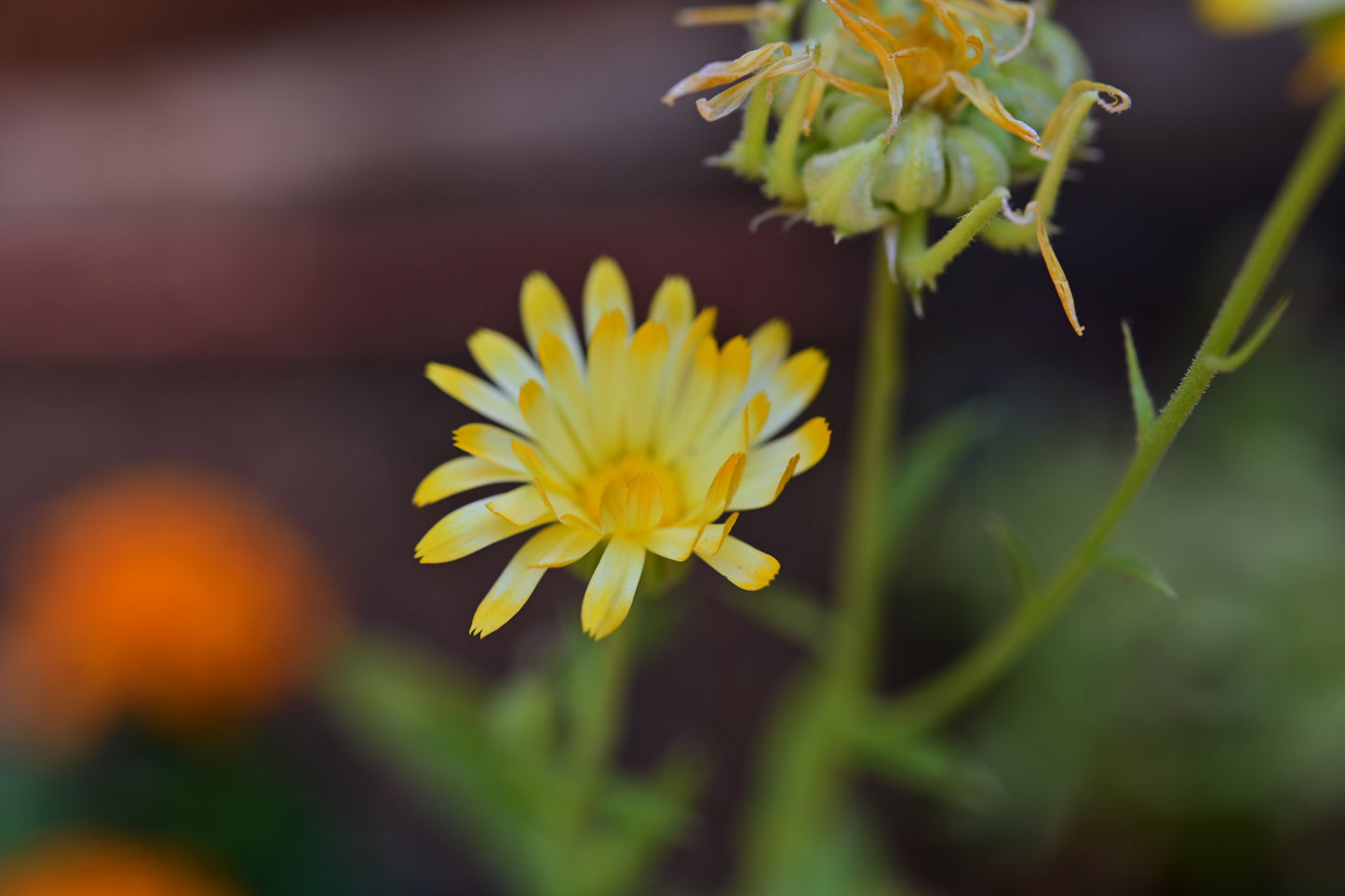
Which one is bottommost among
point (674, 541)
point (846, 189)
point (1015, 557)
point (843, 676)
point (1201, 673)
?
point (1201, 673)

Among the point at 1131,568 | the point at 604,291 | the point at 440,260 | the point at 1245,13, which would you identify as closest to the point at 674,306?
the point at 604,291

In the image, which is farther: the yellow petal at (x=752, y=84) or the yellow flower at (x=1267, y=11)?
the yellow flower at (x=1267, y=11)

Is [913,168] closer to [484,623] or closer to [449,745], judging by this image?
[484,623]

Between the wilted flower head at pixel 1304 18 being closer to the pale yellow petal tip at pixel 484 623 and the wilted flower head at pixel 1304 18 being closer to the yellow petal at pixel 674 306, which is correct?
the yellow petal at pixel 674 306

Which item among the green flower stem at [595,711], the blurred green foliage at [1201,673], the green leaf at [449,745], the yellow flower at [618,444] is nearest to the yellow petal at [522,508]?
the yellow flower at [618,444]

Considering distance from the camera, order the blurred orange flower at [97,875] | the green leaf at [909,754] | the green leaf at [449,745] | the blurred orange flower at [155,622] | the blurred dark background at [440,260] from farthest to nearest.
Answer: the blurred dark background at [440,260], the blurred orange flower at [155,622], the blurred orange flower at [97,875], the green leaf at [449,745], the green leaf at [909,754]

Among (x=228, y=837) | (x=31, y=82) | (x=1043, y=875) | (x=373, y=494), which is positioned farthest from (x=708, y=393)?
(x=31, y=82)
